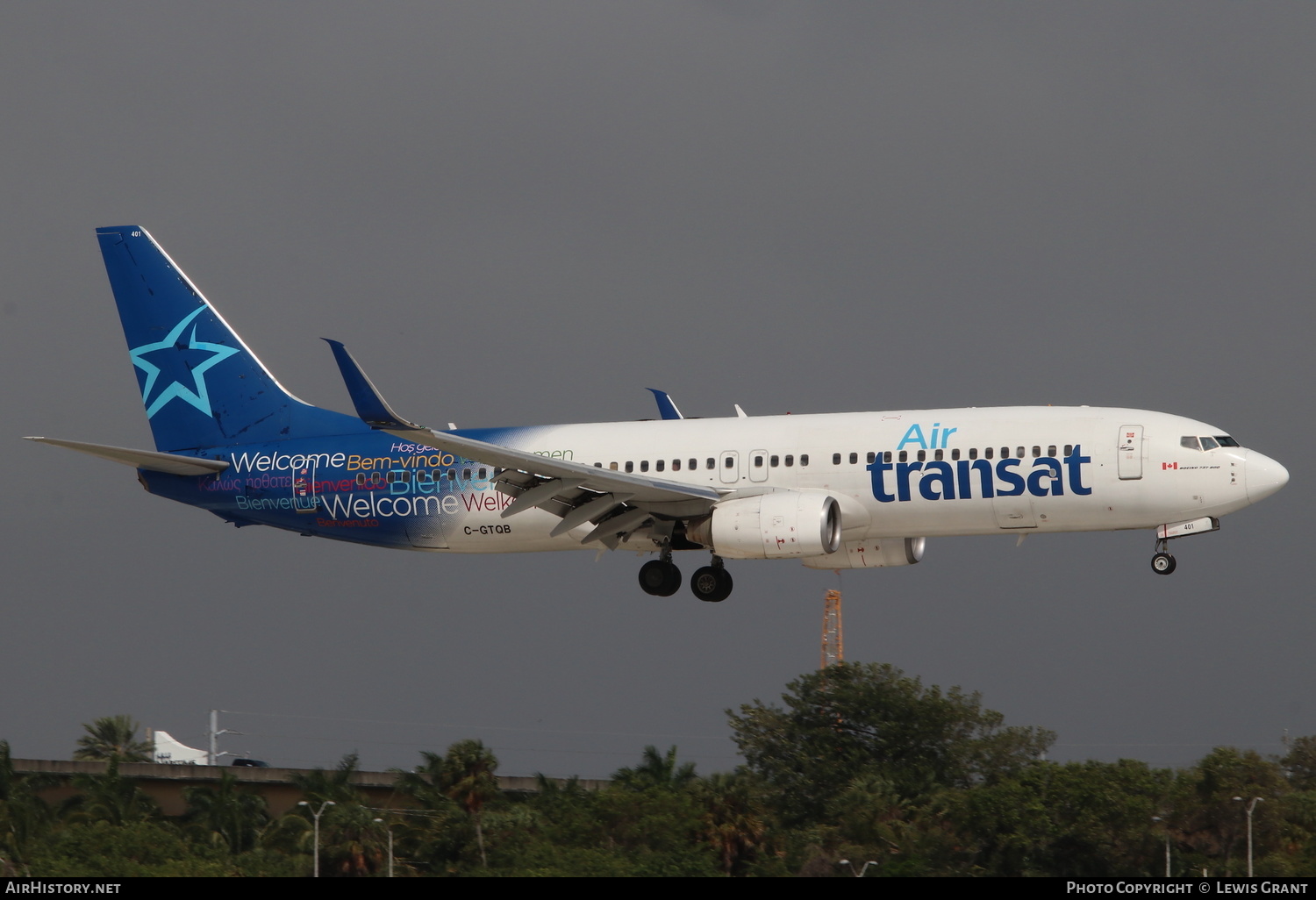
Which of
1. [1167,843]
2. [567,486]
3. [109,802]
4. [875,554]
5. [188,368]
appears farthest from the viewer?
[109,802]

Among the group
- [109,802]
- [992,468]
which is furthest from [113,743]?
[992,468]

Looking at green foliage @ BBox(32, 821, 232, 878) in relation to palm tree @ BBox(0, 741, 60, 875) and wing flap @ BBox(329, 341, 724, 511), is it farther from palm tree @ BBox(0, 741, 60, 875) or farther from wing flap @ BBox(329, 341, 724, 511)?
wing flap @ BBox(329, 341, 724, 511)

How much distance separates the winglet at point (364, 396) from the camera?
37.7 metres

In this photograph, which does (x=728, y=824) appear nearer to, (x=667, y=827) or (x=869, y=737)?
(x=667, y=827)

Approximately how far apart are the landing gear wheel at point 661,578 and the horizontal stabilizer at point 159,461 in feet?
43.5

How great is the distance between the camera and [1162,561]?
43.5 meters

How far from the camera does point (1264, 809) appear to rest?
268ft

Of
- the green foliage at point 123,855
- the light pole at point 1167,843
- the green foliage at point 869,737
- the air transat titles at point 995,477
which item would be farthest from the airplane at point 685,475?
the green foliage at point 869,737

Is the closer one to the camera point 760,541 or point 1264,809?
point 760,541

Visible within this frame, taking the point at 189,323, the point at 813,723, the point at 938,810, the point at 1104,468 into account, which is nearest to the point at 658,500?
the point at 1104,468

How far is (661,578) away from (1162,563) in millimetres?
13569

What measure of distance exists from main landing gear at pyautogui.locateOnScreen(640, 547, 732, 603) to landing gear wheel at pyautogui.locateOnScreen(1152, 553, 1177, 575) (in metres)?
11.5

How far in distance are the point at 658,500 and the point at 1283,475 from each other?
16.1m

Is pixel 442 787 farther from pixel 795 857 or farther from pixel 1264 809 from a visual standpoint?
pixel 1264 809
